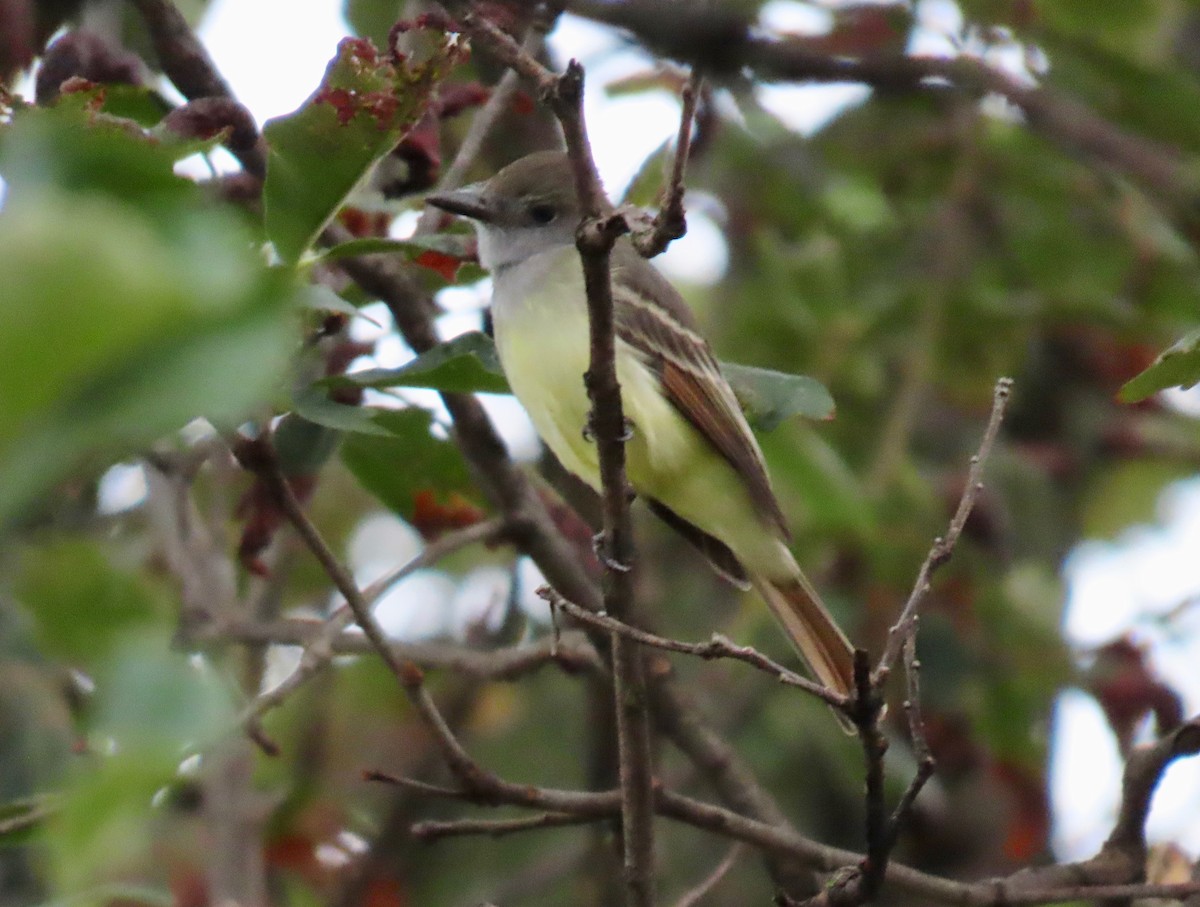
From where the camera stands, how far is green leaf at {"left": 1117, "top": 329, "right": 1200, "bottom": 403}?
2.35 meters

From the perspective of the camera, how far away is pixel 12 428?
3.01 feet

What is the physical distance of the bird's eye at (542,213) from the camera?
437 cm

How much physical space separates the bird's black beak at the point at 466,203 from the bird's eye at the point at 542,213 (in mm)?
215

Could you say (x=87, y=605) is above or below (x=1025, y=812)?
above

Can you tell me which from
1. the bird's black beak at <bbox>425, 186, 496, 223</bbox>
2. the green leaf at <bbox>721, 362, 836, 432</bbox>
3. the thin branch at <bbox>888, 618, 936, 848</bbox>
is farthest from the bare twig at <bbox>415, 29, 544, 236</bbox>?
the thin branch at <bbox>888, 618, 936, 848</bbox>

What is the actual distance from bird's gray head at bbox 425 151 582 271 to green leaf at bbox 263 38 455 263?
5.16 feet

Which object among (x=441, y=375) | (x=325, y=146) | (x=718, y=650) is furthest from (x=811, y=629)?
(x=325, y=146)

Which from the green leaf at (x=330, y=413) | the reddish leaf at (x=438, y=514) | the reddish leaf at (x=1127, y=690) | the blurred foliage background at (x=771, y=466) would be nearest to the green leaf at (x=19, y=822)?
the blurred foliage background at (x=771, y=466)

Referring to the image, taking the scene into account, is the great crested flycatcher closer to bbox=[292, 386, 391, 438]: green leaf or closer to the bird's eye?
the bird's eye

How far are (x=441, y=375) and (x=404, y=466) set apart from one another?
0.79 m

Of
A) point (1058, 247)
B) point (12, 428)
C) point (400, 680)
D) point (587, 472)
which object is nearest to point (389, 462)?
point (587, 472)

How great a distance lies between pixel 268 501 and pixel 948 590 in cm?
297

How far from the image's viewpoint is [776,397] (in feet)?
9.80

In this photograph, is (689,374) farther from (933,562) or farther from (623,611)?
(933,562)
